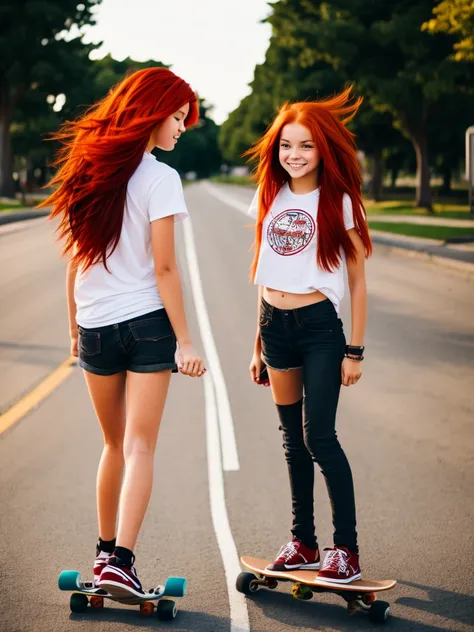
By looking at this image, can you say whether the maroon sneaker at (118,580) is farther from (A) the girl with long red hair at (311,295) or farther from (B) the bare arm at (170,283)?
(B) the bare arm at (170,283)

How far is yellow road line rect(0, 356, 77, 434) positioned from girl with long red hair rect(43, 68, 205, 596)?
3.61 metres

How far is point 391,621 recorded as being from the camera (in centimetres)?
389

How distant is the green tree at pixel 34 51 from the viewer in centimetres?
4966

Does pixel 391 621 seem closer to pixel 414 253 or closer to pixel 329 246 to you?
pixel 329 246

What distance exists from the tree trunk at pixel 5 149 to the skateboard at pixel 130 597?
52282 millimetres

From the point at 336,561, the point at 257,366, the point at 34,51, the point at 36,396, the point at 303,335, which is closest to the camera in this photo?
the point at 336,561

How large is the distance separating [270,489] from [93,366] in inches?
86.5

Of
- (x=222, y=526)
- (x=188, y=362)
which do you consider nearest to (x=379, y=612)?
(x=188, y=362)

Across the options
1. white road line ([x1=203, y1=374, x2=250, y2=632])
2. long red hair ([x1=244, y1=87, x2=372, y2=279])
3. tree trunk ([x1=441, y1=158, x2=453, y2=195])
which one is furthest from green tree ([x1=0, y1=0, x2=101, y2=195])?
long red hair ([x1=244, y1=87, x2=372, y2=279])

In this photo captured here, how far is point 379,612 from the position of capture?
385cm

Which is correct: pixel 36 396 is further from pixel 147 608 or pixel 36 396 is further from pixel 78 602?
pixel 147 608

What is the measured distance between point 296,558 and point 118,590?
2.75ft

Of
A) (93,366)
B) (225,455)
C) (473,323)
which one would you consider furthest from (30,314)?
(93,366)

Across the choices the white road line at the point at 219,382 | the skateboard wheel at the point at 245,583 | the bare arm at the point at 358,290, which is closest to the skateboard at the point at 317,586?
the skateboard wheel at the point at 245,583
